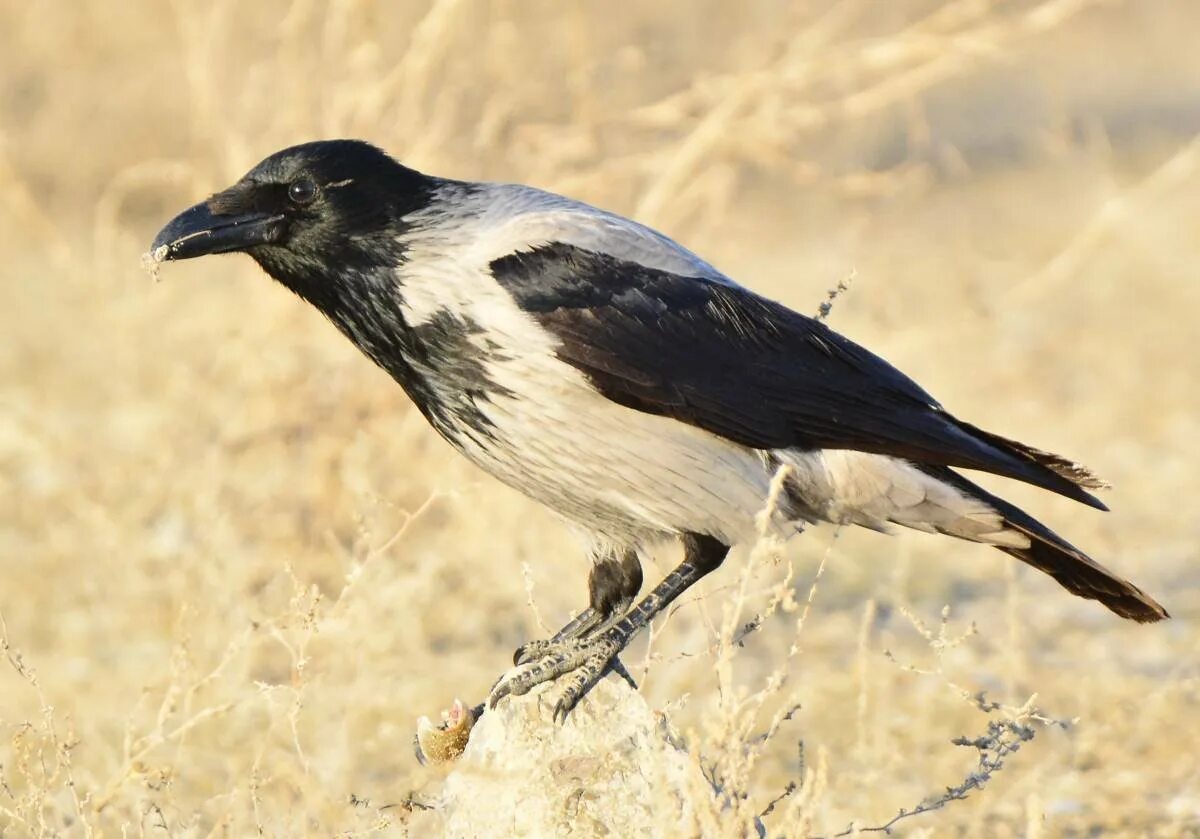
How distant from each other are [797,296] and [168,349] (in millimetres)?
4679

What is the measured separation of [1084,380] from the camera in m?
11.4

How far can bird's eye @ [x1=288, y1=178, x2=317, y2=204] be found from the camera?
483 cm

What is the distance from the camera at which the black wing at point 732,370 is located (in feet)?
15.3

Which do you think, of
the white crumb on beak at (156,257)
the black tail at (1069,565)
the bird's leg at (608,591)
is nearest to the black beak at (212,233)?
the white crumb on beak at (156,257)

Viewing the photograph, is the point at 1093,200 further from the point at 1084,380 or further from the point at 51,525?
the point at 51,525

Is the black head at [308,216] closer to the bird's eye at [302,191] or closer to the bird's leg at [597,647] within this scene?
the bird's eye at [302,191]

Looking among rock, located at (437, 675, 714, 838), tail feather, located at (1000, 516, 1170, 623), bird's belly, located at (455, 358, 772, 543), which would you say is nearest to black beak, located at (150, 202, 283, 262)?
bird's belly, located at (455, 358, 772, 543)

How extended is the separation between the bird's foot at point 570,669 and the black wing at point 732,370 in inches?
24.5

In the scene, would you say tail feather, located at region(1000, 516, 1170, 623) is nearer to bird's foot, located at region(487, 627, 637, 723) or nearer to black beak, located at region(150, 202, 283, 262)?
bird's foot, located at region(487, 627, 637, 723)

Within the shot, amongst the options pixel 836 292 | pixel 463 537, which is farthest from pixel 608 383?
pixel 463 537

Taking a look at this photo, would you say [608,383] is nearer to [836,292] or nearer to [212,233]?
[836,292]

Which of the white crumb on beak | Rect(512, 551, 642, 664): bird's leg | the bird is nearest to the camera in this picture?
the bird

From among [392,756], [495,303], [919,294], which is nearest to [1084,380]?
[919,294]

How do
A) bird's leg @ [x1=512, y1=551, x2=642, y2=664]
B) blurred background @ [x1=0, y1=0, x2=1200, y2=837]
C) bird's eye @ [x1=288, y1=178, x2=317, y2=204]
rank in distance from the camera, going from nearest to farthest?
bird's eye @ [x1=288, y1=178, x2=317, y2=204] < bird's leg @ [x1=512, y1=551, x2=642, y2=664] < blurred background @ [x1=0, y1=0, x2=1200, y2=837]
